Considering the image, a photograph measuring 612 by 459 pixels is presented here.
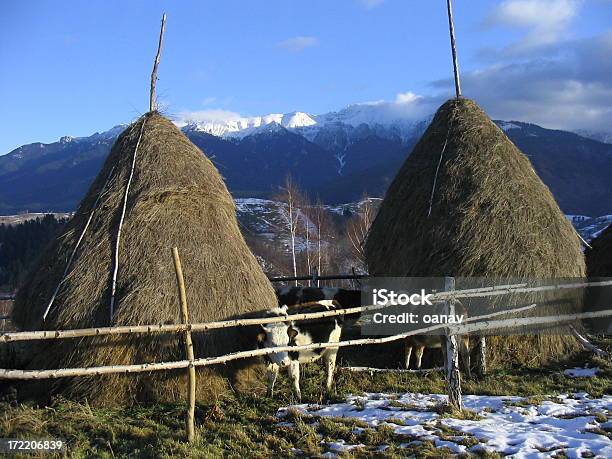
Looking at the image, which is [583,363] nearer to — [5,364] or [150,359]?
[150,359]

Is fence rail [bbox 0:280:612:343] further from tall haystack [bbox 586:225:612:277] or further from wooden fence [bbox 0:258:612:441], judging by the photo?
tall haystack [bbox 586:225:612:277]

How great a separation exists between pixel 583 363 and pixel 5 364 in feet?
31.8

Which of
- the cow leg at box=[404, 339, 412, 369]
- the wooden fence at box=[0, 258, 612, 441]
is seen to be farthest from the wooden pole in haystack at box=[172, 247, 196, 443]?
the cow leg at box=[404, 339, 412, 369]

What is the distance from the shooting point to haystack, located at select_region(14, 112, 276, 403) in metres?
6.88

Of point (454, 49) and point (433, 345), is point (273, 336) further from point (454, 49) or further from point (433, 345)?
point (454, 49)

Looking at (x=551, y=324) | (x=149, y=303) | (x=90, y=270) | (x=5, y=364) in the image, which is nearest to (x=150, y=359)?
(x=149, y=303)

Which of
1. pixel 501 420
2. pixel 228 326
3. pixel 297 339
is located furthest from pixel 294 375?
pixel 501 420

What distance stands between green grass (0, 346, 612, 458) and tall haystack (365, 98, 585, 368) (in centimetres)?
162

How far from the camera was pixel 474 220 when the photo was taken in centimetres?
887

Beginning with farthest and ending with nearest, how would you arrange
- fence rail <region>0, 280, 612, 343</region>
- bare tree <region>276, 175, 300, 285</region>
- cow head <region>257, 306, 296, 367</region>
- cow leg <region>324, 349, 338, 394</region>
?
1. bare tree <region>276, 175, 300, 285</region>
2. cow leg <region>324, 349, 338, 394</region>
3. cow head <region>257, 306, 296, 367</region>
4. fence rail <region>0, 280, 612, 343</region>

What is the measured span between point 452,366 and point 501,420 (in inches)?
34.1

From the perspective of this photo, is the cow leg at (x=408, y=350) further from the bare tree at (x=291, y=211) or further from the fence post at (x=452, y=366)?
the bare tree at (x=291, y=211)

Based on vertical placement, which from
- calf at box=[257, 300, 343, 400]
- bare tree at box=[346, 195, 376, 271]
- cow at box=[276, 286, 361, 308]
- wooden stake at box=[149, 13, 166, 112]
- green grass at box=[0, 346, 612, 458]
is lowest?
green grass at box=[0, 346, 612, 458]

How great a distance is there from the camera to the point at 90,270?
7.24m
